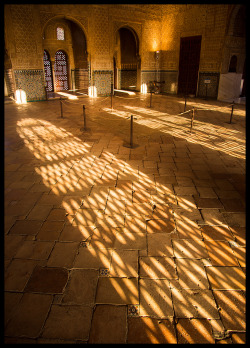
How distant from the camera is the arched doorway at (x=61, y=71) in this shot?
1623 centimetres

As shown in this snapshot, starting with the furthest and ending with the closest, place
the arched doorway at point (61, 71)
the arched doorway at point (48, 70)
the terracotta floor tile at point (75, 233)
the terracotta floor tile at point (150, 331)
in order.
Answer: the arched doorway at point (61, 71)
the arched doorway at point (48, 70)
the terracotta floor tile at point (75, 233)
the terracotta floor tile at point (150, 331)

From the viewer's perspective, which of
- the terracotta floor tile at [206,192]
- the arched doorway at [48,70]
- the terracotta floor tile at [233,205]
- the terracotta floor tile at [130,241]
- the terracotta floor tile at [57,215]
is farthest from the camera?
the arched doorway at [48,70]

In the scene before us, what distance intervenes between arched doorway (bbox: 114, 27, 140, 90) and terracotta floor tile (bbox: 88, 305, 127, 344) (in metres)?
15.7

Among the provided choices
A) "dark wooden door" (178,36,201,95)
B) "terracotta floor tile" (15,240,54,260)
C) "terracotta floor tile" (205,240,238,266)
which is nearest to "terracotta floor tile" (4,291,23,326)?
"terracotta floor tile" (15,240,54,260)

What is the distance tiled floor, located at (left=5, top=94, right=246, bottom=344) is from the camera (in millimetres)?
1841

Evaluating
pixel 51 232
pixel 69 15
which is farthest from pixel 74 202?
pixel 69 15

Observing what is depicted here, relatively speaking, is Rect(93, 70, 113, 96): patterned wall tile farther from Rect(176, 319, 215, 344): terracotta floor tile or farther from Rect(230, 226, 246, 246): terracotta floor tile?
Rect(176, 319, 215, 344): terracotta floor tile

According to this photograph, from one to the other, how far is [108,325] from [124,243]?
3.08 ft

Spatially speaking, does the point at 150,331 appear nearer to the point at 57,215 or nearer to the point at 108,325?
the point at 108,325

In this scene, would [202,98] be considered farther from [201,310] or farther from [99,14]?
[201,310]

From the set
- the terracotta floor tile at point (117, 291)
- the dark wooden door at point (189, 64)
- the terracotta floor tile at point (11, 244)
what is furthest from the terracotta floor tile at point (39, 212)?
the dark wooden door at point (189, 64)

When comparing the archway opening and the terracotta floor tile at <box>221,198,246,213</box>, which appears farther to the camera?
the archway opening

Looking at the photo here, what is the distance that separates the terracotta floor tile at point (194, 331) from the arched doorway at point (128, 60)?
51.6ft

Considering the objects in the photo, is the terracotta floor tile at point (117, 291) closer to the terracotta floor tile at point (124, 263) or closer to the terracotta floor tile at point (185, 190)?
the terracotta floor tile at point (124, 263)
